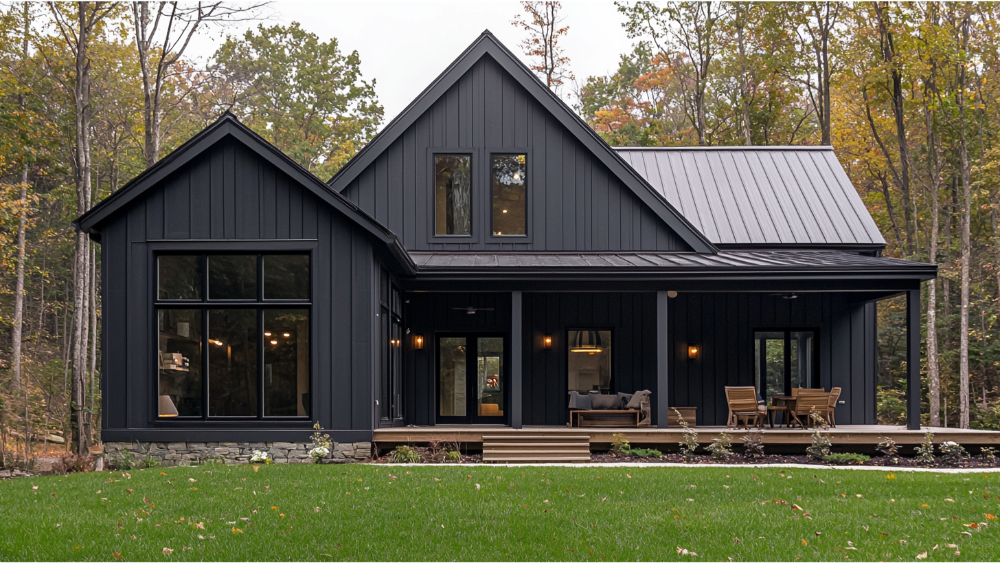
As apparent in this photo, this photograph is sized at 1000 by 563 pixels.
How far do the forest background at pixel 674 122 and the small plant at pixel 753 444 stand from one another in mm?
11148

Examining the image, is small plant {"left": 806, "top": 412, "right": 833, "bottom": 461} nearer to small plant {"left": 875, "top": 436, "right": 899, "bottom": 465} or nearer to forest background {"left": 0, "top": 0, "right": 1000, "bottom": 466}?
small plant {"left": 875, "top": 436, "right": 899, "bottom": 465}

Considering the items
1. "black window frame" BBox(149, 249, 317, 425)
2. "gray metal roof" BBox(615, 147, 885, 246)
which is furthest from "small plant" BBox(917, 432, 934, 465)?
"black window frame" BBox(149, 249, 317, 425)

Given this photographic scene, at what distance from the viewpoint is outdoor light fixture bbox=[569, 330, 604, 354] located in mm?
14883

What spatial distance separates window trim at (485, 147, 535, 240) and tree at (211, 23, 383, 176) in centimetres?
1667

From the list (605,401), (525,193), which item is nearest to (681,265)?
(605,401)

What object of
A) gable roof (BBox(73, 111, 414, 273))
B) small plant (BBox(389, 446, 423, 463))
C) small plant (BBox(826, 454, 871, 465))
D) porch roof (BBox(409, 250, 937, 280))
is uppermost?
gable roof (BBox(73, 111, 414, 273))

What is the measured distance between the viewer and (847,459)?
37.0ft

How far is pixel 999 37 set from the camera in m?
21.7

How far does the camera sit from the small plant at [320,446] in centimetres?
1082

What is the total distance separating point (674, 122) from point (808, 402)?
2059cm

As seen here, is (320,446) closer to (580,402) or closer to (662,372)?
(580,402)

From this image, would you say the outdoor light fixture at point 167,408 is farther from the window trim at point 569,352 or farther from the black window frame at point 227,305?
the window trim at point 569,352

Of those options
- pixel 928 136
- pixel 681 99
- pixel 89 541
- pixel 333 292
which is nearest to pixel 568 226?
pixel 333 292

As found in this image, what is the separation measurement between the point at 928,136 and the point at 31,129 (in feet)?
75.3
